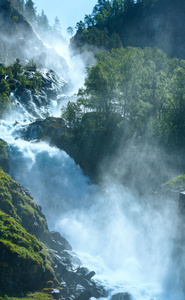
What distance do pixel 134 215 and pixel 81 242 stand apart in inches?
301

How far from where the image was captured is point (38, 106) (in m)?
63.2

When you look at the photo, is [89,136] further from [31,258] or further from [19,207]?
[31,258]

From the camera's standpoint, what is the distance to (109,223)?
35.6m

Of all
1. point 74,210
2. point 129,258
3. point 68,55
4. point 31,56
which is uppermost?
point 68,55

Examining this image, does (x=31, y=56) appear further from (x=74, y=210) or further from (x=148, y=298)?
(x=148, y=298)

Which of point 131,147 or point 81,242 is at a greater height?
point 131,147

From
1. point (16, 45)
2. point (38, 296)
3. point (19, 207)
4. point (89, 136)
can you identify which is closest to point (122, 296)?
point (38, 296)

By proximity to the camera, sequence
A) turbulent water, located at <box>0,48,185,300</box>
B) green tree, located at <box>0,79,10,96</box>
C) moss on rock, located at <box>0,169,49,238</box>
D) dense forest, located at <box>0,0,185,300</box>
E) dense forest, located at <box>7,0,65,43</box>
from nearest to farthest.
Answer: dense forest, located at <box>0,0,185,300</box> → moss on rock, located at <box>0,169,49,238</box> → turbulent water, located at <box>0,48,185,300</box> → green tree, located at <box>0,79,10,96</box> → dense forest, located at <box>7,0,65,43</box>

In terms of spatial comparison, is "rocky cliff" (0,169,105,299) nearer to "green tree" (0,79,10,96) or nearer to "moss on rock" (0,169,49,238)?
"moss on rock" (0,169,49,238)

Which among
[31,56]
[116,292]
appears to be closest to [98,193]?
[116,292]

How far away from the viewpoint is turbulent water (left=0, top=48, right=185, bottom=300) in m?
26.9

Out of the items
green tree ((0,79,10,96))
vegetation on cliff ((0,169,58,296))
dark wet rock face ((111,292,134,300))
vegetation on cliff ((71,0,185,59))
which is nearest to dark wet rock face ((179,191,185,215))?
dark wet rock face ((111,292,134,300))

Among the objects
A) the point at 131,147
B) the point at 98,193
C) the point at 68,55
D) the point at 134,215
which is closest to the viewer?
the point at 134,215

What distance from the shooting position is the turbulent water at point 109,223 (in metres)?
26.9
